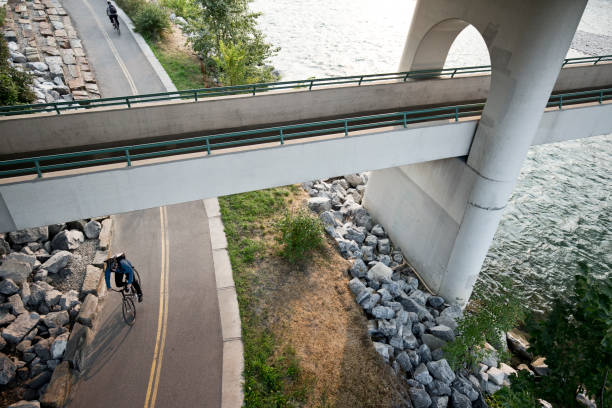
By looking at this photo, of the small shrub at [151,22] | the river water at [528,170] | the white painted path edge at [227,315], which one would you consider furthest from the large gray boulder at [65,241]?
the small shrub at [151,22]

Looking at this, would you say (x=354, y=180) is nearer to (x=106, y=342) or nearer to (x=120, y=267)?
(x=120, y=267)

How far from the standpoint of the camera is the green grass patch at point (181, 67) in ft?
78.1

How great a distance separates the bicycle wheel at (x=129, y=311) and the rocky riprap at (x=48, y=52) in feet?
39.5

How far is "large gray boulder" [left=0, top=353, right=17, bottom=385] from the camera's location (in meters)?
9.56

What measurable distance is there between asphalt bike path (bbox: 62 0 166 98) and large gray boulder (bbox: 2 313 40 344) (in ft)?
43.5

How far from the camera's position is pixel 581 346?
19.1 feet

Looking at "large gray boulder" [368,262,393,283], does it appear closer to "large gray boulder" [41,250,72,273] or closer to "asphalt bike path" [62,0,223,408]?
"asphalt bike path" [62,0,223,408]

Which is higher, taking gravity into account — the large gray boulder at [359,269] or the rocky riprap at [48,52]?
the rocky riprap at [48,52]

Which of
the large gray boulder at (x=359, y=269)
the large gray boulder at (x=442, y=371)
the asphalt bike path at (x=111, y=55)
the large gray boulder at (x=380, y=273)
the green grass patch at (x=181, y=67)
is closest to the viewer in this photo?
the large gray boulder at (x=442, y=371)

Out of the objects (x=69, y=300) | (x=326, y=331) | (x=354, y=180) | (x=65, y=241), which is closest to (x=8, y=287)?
(x=69, y=300)

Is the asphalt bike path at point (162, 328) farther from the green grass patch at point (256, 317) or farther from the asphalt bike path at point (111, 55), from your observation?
the asphalt bike path at point (111, 55)

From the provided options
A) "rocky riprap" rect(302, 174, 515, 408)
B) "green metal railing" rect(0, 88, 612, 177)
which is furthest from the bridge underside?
"rocky riprap" rect(302, 174, 515, 408)

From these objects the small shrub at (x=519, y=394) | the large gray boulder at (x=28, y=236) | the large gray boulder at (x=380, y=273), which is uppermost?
the small shrub at (x=519, y=394)

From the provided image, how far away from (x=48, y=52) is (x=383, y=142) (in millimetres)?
21078
